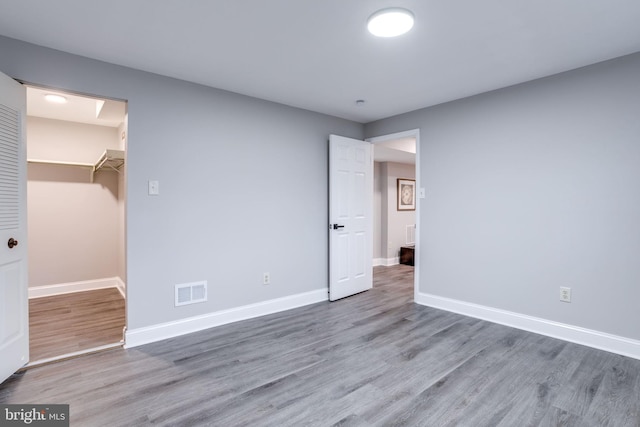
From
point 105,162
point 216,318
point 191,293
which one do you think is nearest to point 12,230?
point 191,293

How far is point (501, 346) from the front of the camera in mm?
2730

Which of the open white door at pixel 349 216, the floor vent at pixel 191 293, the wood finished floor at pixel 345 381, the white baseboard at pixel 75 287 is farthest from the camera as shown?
the white baseboard at pixel 75 287

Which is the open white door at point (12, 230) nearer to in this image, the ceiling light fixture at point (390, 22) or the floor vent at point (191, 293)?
the floor vent at point (191, 293)

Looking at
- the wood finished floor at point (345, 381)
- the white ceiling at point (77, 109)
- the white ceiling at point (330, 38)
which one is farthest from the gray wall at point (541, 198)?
the white ceiling at point (77, 109)

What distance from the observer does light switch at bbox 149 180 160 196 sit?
112 inches

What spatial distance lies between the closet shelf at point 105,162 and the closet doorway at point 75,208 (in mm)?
10

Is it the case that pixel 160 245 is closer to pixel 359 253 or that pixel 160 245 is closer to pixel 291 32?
pixel 291 32

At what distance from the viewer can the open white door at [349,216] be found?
4078mm

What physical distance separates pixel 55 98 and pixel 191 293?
2.66 meters

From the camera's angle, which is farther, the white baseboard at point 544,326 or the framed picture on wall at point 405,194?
the framed picture on wall at point 405,194

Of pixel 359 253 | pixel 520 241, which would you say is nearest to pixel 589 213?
pixel 520 241

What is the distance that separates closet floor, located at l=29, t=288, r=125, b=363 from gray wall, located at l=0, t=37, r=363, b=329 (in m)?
0.51

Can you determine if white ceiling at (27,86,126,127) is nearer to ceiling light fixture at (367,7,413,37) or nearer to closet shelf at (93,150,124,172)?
closet shelf at (93,150,124,172)

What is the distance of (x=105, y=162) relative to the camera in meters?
4.13
